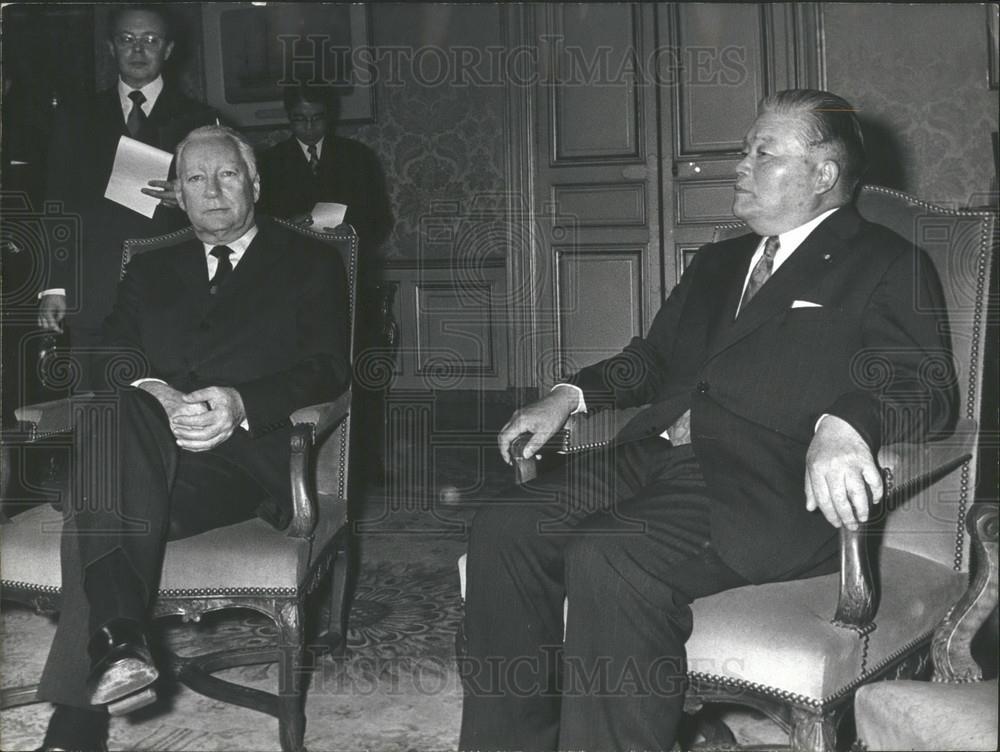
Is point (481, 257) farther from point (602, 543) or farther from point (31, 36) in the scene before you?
point (602, 543)

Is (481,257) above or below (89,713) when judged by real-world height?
above

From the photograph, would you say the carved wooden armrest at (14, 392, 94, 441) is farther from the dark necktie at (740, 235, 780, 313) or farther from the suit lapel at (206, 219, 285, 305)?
the dark necktie at (740, 235, 780, 313)

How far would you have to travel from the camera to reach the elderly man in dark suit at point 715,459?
5.44ft

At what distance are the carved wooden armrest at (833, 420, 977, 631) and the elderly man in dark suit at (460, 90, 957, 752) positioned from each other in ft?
0.13

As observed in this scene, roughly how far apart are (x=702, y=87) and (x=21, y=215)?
3501 millimetres

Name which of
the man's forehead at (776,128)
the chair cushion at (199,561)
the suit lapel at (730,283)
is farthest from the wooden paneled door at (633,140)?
the chair cushion at (199,561)

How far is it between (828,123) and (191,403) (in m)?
1.45

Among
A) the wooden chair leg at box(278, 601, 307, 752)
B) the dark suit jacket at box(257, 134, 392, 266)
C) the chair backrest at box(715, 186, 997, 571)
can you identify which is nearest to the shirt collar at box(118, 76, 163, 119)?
the dark suit jacket at box(257, 134, 392, 266)

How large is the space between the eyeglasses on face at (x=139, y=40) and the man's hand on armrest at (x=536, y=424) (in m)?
2.14

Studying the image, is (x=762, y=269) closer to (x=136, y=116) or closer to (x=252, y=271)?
(x=252, y=271)

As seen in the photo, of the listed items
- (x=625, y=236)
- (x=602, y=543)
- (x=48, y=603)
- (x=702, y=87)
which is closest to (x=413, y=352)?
(x=625, y=236)

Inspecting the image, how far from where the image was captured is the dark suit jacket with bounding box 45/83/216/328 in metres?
3.31

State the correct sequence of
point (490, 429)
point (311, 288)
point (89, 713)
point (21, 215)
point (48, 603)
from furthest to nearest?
point (490, 429), point (21, 215), point (311, 288), point (48, 603), point (89, 713)

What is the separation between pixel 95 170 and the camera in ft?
11.1
